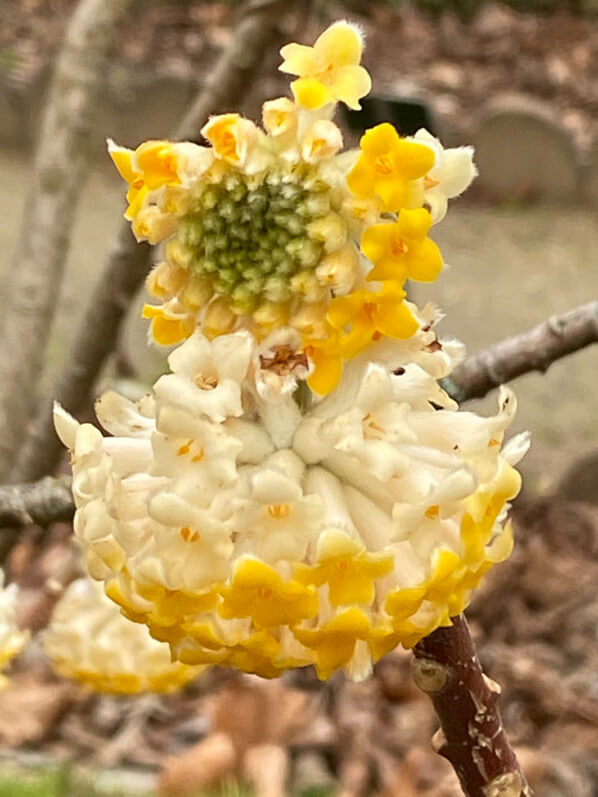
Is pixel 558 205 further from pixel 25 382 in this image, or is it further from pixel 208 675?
pixel 25 382

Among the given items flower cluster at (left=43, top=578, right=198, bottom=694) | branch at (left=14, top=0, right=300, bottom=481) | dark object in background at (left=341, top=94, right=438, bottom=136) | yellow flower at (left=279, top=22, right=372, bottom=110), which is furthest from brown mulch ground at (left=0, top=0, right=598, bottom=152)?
yellow flower at (left=279, top=22, right=372, bottom=110)

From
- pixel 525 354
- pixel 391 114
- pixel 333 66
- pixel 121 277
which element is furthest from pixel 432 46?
pixel 333 66

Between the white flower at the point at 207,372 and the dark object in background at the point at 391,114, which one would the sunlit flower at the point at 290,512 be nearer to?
the white flower at the point at 207,372

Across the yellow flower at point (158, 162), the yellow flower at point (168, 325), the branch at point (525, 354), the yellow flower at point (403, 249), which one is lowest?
the branch at point (525, 354)

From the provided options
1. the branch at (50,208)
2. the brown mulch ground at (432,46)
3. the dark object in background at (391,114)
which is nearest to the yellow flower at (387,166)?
the dark object in background at (391,114)

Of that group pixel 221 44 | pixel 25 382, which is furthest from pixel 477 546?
pixel 221 44
